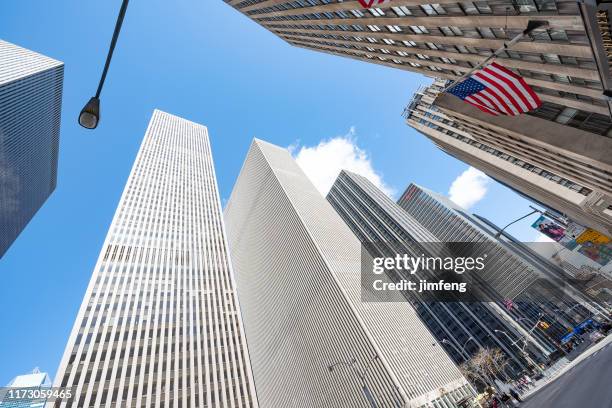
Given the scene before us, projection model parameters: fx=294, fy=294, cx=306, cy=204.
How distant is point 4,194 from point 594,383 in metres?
191

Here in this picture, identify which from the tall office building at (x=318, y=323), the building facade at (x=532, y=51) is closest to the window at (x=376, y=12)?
the building facade at (x=532, y=51)

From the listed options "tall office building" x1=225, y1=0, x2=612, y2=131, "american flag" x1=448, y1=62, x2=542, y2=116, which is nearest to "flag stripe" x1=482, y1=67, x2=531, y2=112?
"american flag" x1=448, y1=62, x2=542, y2=116

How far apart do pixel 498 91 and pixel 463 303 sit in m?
165

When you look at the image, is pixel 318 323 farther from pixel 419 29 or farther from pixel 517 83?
pixel 517 83

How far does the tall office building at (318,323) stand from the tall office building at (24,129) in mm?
107363

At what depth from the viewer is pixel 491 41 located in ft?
69.4

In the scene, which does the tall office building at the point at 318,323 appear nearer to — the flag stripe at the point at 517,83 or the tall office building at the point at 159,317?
the tall office building at the point at 159,317

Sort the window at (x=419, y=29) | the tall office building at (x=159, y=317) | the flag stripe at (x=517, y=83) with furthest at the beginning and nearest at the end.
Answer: the tall office building at (x=159, y=317), the window at (x=419, y=29), the flag stripe at (x=517, y=83)

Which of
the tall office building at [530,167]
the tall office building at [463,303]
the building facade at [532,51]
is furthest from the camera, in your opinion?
the tall office building at [463,303]

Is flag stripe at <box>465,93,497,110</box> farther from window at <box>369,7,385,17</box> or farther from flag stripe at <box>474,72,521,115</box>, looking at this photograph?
window at <box>369,7,385,17</box>

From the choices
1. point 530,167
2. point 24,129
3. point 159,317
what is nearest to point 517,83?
point 530,167

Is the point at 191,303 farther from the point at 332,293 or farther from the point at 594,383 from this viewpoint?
the point at 594,383

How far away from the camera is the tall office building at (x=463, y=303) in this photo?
126562 millimetres

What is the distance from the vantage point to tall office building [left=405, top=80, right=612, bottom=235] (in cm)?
3666
